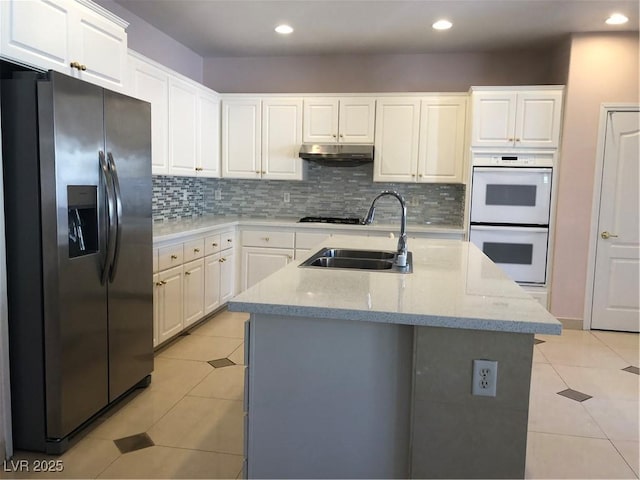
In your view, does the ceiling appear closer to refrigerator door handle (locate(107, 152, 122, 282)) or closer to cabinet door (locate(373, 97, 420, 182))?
cabinet door (locate(373, 97, 420, 182))

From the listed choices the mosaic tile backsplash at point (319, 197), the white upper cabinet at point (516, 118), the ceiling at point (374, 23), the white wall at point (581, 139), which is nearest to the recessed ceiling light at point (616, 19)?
the ceiling at point (374, 23)

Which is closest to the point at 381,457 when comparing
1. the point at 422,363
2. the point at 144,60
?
the point at 422,363

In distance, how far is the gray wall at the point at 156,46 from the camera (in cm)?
395

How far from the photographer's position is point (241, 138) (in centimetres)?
511

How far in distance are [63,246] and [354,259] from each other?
4.85 ft

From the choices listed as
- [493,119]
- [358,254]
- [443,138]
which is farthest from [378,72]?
[358,254]

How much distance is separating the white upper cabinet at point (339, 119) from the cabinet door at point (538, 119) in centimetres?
134

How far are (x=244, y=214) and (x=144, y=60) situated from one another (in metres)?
2.22

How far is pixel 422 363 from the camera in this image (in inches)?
62.9

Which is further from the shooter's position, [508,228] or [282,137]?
[282,137]

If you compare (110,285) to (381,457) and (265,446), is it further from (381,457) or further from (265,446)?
(381,457)

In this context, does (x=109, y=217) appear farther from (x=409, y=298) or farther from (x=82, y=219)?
(x=409, y=298)

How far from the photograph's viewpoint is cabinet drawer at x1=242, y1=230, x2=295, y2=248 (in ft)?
15.9

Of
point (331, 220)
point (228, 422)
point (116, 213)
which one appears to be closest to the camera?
point (116, 213)
